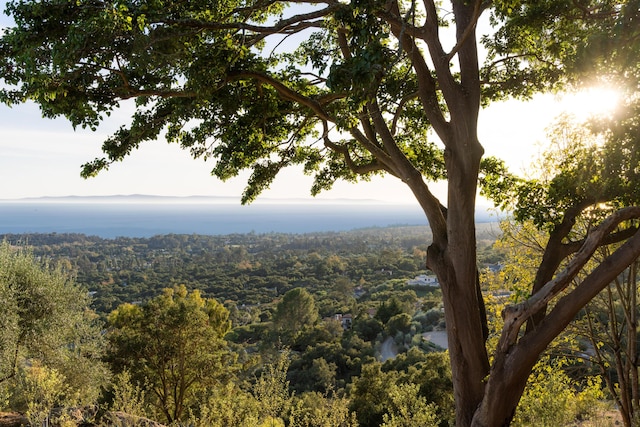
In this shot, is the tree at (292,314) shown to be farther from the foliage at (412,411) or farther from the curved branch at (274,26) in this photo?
the curved branch at (274,26)

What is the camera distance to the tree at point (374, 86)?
3.31 meters

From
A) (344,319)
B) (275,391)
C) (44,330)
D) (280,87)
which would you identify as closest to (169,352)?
(44,330)

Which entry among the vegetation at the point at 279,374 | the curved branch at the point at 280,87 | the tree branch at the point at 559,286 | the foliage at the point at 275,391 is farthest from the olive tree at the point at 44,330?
the tree branch at the point at 559,286

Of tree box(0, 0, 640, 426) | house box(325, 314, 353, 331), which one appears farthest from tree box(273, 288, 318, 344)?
tree box(0, 0, 640, 426)

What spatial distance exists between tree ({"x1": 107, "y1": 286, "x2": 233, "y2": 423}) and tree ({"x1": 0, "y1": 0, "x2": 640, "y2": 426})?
23.6 feet

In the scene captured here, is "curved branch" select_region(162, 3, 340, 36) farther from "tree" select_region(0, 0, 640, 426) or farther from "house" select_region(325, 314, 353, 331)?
"house" select_region(325, 314, 353, 331)

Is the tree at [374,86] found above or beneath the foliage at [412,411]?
above

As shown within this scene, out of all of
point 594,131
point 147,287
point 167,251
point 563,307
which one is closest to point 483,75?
point 594,131

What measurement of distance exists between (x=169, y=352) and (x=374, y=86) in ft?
34.2

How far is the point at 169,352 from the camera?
11609 millimetres

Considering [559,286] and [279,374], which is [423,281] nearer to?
[279,374]

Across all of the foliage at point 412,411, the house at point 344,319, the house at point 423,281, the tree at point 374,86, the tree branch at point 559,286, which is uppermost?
the tree at point 374,86

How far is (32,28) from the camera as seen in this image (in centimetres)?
352

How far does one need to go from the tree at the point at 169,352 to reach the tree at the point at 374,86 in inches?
283
